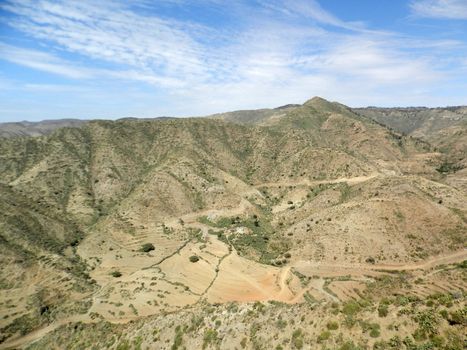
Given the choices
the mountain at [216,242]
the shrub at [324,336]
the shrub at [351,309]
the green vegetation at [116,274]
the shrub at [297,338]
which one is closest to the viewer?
the shrub at [324,336]

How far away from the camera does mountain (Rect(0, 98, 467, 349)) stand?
3553cm

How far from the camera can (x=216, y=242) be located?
283ft

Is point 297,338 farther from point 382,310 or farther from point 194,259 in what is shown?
point 194,259

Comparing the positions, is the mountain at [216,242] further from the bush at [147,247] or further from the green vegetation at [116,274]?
the bush at [147,247]

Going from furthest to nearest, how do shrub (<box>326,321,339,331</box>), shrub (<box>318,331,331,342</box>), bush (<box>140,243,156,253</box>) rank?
1. bush (<box>140,243,156,253</box>)
2. shrub (<box>326,321,339,331</box>)
3. shrub (<box>318,331,331,342</box>)

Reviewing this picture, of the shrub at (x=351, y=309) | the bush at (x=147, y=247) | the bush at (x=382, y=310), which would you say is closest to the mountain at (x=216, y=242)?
the shrub at (x=351, y=309)

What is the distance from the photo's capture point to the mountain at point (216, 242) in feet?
117

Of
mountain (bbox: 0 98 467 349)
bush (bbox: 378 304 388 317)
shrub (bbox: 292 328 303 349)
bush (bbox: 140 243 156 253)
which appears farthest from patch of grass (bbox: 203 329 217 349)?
bush (bbox: 140 243 156 253)

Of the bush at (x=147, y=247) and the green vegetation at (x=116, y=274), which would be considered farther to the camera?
the bush at (x=147, y=247)

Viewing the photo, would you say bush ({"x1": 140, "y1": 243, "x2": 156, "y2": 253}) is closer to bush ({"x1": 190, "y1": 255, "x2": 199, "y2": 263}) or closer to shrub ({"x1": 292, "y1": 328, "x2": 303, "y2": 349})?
bush ({"x1": 190, "y1": 255, "x2": 199, "y2": 263})

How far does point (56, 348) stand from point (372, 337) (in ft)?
126

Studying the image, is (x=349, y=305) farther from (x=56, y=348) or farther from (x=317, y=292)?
(x=56, y=348)

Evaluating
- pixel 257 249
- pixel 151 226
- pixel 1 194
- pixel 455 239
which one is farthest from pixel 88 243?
pixel 455 239

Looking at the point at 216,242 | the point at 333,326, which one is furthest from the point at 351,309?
the point at 216,242
